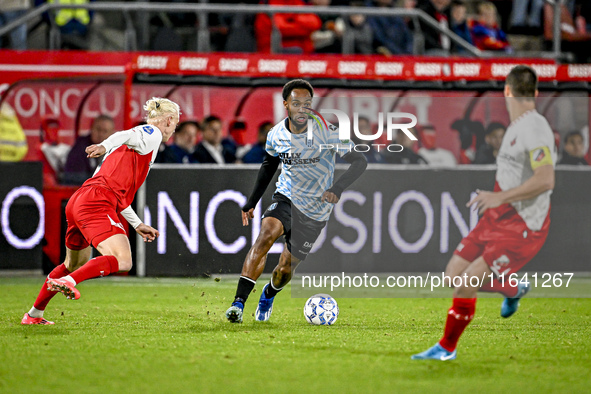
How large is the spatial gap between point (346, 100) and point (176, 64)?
2353mm

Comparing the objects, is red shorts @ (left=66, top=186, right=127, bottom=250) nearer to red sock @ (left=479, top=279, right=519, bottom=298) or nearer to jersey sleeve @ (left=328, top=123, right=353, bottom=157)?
jersey sleeve @ (left=328, top=123, right=353, bottom=157)

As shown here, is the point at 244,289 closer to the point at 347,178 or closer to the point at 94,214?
the point at 347,178

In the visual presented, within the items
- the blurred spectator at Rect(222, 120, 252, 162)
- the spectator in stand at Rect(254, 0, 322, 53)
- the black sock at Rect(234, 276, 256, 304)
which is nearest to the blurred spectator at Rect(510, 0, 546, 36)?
the spectator in stand at Rect(254, 0, 322, 53)

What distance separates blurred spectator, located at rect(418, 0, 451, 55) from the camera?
13.4 m

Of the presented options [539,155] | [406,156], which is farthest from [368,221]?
[539,155]

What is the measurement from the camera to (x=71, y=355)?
5.25 meters

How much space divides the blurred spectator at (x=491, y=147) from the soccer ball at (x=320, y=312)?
3.86 meters

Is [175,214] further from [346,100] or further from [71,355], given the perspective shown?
[71,355]

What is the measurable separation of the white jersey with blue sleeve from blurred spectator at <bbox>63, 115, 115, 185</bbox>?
4.42 meters

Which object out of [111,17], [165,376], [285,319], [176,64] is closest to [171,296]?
[285,319]

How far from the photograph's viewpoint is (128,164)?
6.38 m

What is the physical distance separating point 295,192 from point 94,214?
1.68 metres

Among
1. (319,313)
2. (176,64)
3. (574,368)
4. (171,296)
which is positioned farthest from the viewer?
(176,64)

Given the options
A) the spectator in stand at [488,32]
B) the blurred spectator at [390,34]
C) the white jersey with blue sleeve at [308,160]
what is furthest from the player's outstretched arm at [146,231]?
the spectator in stand at [488,32]
